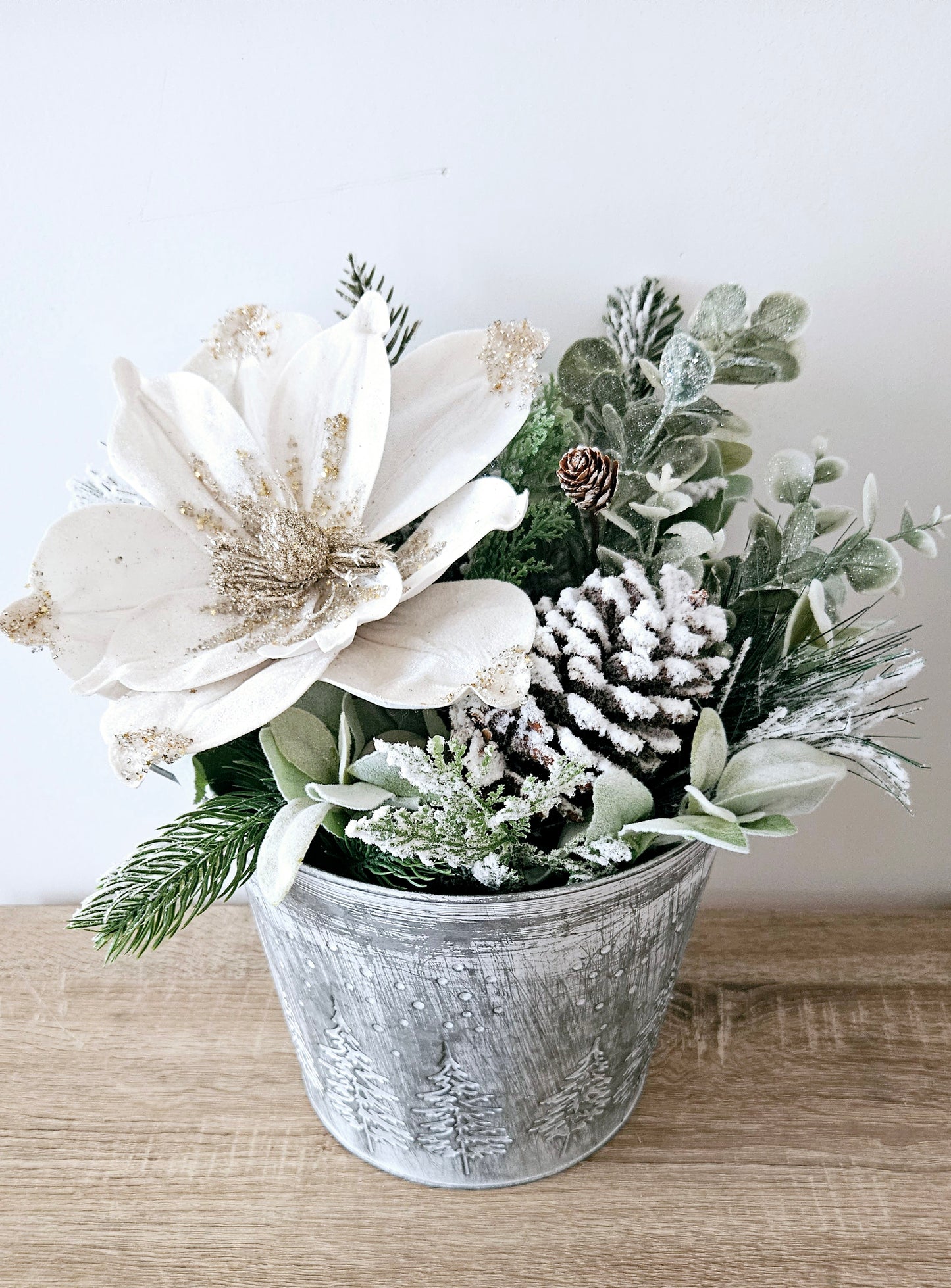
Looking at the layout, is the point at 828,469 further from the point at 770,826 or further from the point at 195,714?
the point at 195,714

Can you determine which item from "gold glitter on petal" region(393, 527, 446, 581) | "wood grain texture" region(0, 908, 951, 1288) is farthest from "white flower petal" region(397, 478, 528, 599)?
"wood grain texture" region(0, 908, 951, 1288)

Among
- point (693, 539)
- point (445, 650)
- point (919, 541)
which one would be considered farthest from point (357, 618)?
point (919, 541)

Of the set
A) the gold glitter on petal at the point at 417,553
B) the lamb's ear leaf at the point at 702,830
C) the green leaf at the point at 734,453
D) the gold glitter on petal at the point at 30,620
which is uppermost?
the gold glitter on petal at the point at 30,620

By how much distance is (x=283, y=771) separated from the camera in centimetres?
41

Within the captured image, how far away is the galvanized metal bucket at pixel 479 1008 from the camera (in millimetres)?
409

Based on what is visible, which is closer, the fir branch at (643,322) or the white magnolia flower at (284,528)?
→ the white magnolia flower at (284,528)

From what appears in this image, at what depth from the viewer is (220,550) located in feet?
1.44

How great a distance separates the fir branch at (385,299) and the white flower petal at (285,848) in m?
0.23

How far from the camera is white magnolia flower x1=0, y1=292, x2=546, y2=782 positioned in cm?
Result: 41

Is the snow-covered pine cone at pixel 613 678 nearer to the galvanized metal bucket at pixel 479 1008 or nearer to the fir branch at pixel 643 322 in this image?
the galvanized metal bucket at pixel 479 1008

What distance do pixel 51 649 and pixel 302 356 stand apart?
0.54 ft

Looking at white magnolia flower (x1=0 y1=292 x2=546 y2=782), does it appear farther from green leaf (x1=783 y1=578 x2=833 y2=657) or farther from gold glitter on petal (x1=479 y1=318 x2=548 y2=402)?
green leaf (x1=783 y1=578 x2=833 y2=657)

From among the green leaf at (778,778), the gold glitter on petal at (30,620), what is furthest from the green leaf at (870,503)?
the gold glitter on petal at (30,620)

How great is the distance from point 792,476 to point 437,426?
6.6 inches
